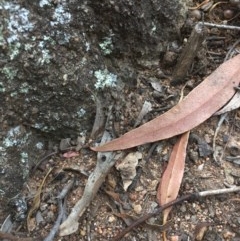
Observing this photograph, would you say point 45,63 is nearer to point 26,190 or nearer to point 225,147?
point 26,190

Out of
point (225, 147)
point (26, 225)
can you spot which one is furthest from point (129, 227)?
point (225, 147)

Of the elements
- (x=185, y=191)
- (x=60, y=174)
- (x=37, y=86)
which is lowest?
(x=185, y=191)

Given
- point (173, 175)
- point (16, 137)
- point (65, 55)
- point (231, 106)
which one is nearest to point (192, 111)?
point (231, 106)

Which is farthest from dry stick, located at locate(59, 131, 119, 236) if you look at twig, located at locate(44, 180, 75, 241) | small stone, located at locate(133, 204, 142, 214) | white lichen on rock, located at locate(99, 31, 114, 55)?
white lichen on rock, located at locate(99, 31, 114, 55)

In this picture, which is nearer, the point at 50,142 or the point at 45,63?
the point at 45,63

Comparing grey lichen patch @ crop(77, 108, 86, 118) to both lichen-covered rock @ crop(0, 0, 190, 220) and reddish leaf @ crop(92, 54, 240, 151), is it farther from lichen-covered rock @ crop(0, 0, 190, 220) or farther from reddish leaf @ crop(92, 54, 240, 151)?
reddish leaf @ crop(92, 54, 240, 151)

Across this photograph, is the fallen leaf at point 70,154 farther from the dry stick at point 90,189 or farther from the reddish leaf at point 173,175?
the reddish leaf at point 173,175

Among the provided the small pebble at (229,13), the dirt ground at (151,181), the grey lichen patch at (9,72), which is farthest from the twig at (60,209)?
the small pebble at (229,13)
